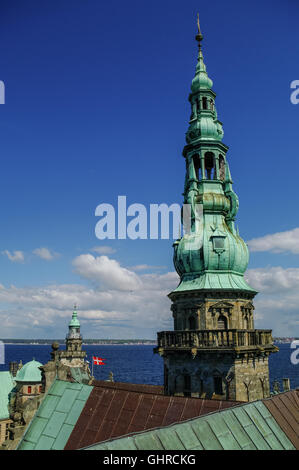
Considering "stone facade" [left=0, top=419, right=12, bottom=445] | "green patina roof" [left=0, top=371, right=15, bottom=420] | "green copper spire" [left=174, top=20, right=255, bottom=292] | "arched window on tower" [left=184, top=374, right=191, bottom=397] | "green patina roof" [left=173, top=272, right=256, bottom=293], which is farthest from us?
"green patina roof" [left=0, top=371, right=15, bottom=420]

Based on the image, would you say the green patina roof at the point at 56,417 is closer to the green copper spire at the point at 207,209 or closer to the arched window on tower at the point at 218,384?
the arched window on tower at the point at 218,384

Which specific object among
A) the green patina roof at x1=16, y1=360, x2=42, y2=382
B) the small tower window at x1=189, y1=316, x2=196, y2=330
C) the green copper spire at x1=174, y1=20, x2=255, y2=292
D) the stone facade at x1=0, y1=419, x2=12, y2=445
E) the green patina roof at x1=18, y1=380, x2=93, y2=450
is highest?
the green copper spire at x1=174, y1=20, x2=255, y2=292

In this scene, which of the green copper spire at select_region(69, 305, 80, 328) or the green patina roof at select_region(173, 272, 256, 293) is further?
the green copper spire at select_region(69, 305, 80, 328)

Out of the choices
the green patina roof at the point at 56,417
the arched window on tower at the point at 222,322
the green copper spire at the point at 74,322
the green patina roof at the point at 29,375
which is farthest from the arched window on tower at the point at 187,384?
the green copper spire at the point at 74,322

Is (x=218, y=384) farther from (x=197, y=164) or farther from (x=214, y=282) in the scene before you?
(x=197, y=164)

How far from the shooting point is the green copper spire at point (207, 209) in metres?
28.0

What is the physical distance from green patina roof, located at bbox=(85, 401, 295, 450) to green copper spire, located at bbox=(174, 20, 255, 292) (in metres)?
13.0

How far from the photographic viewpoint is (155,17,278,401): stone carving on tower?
80.5 ft

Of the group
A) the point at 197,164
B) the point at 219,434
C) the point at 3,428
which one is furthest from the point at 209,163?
the point at 3,428

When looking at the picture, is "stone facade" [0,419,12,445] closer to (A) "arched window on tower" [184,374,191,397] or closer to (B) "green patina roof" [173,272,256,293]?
(A) "arched window on tower" [184,374,191,397]

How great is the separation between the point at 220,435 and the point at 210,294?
14701 mm

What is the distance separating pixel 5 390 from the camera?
56344 mm

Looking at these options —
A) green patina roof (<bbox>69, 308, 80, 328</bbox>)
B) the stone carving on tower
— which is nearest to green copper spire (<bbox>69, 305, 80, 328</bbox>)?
green patina roof (<bbox>69, 308, 80, 328</bbox>)
